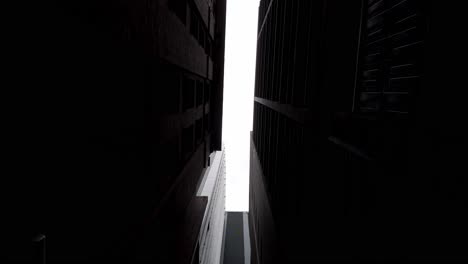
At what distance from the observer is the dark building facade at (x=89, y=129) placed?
5.55 metres

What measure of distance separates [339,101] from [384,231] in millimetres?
6147

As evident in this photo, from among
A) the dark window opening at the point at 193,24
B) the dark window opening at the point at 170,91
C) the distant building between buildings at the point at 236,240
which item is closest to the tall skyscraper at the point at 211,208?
the distant building between buildings at the point at 236,240

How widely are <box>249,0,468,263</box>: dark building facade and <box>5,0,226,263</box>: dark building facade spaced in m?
6.74

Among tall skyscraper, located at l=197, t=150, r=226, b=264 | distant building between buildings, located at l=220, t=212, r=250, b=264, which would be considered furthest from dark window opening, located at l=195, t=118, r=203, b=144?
distant building between buildings, located at l=220, t=212, r=250, b=264

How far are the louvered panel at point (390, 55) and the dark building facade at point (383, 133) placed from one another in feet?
0.10

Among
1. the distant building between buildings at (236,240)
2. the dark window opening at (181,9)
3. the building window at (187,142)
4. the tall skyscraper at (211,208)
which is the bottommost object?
the distant building between buildings at (236,240)

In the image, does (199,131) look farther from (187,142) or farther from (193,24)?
(193,24)

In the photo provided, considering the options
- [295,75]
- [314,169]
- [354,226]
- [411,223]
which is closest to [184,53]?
[295,75]

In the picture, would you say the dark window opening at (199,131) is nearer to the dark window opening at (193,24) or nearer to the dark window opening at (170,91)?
the dark window opening at (193,24)

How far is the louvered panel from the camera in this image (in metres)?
6.42

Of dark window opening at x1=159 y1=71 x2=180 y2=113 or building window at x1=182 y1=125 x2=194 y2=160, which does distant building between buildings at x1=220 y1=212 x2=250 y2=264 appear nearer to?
building window at x1=182 y1=125 x2=194 y2=160

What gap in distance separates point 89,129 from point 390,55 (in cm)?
889

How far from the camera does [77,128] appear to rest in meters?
7.12

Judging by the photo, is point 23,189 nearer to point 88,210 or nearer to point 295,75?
point 88,210
